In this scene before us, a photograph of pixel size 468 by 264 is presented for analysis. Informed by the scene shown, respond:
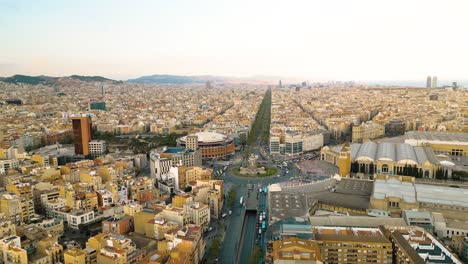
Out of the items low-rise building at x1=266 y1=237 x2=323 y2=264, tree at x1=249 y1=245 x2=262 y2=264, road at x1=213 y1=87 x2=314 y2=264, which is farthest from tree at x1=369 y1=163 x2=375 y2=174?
low-rise building at x1=266 y1=237 x2=323 y2=264

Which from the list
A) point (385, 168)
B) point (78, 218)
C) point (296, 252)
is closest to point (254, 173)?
point (385, 168)

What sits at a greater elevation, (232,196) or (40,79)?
(40,79)

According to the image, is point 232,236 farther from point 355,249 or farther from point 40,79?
point 40,79

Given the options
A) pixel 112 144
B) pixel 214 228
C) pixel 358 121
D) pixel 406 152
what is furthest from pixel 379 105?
pixel 214 228

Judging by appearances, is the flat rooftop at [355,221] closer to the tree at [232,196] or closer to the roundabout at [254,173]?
the tree at [232,196]

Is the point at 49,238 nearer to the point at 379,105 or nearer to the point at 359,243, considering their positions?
the point at 359,243

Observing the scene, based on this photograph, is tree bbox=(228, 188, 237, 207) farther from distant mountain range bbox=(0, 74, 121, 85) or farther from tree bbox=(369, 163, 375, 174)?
distant mountain range bbox=(0, 74, 121, 85)

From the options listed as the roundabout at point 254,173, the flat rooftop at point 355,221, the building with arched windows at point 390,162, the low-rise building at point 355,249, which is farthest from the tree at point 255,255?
the building with arched windows at point 390,162
